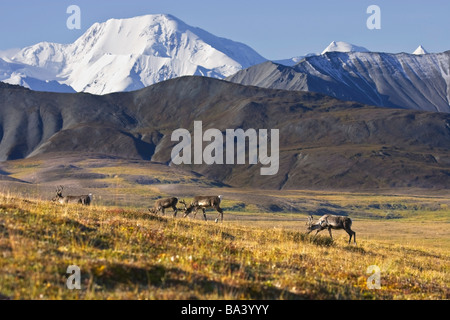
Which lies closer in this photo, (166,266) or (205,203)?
(166,266)

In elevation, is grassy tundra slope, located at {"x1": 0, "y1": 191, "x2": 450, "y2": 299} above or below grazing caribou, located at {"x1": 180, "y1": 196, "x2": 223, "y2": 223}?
below

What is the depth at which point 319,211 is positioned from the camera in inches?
6781

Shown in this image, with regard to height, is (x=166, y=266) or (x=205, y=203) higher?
(x=205, y=203)

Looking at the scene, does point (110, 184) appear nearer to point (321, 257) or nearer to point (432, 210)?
point (432, 210)

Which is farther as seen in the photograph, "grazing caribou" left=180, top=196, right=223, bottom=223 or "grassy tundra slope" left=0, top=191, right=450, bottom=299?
"grazing caribou" left=180, top=196, right=223, bottom=223

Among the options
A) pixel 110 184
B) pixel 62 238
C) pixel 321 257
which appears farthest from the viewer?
pixel 110 184

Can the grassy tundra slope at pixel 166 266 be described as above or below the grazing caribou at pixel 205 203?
below

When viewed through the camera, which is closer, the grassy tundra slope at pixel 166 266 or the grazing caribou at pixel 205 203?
the grassy tundra slope at pixel 166 266
